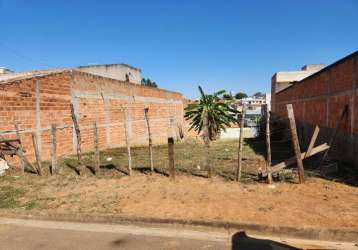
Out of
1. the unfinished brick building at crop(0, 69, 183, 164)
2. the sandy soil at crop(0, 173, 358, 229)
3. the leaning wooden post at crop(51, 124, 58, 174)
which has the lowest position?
the sandy soil at crop(0, 173, 358, 229)

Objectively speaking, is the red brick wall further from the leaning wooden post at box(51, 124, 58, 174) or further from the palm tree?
the leaning wooden post at box(51, 124, 58, 174)

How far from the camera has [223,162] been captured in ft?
29.8

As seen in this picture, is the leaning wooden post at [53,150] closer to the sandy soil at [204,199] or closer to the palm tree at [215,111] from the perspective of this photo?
the sandy soil at [204,199]

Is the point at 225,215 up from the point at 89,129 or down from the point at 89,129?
down

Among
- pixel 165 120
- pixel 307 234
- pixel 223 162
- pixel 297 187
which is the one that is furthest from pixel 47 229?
pixel 165 120

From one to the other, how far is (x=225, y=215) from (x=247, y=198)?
0.93 meters

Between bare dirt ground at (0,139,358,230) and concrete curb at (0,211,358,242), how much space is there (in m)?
0.09

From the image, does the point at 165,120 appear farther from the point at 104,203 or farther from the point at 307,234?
the point at 307,234

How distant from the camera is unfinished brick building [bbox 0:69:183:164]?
8664mm

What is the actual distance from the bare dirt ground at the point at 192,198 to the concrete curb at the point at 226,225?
0.29ft

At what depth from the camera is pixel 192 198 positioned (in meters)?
5.60

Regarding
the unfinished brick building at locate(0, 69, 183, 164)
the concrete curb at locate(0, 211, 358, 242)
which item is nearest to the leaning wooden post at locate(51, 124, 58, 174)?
the unfinished brick building at locate(0, 69, 183, 164)

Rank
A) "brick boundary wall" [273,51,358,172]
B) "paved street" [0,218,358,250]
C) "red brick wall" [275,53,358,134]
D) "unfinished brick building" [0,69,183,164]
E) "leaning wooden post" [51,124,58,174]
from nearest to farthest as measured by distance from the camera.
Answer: "paved street" [0,218,358,250] < "brick boundary wall" [273,51,358,172] < "red brick wall" [275,53,358,134] < "leaning wooden post" [51,124,58,174] < "unfinished brick building" [0,69,183,164]

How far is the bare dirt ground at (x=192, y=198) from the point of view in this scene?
4.64 meters
